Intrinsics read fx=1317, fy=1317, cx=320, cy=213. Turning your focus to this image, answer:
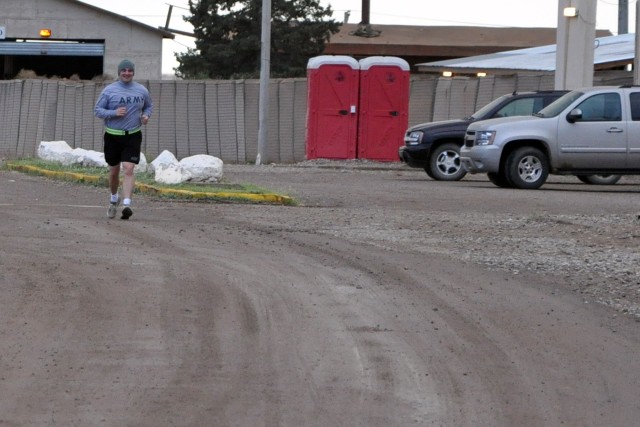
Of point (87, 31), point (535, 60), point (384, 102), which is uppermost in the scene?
point (87, 31)

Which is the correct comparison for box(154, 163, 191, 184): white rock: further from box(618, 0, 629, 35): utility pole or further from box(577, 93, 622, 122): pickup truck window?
box(618, 0, 629, 35): utility pole

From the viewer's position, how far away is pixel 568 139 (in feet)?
69.5

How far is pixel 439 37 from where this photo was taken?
60.8 metres

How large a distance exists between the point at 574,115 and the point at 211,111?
582 inches

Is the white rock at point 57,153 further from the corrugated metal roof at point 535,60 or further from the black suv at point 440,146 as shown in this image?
the corrugated metal roof at point 535,60

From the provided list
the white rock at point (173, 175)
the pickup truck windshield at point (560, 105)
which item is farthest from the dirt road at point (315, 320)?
the pickup truck windshield at point (560, 105)

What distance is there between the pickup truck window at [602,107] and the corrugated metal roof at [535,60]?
501 inches

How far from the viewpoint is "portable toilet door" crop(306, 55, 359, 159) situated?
2995cm

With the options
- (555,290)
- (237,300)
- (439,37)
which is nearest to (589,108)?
(555,290)

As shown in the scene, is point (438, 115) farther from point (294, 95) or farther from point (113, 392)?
point (113, 392)

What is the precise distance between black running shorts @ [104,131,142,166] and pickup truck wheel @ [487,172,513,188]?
8803 mm

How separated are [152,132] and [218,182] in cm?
1624

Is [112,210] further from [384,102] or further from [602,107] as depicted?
[384,102]

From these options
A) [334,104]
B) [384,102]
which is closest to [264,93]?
[334,104]
